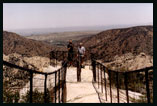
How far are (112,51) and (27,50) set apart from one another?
1050 cm

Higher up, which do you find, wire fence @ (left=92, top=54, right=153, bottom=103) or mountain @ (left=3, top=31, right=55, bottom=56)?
mountain @ (left=3, top=31, right=55, bottom=56)

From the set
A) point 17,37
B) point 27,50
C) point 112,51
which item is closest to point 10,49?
point 27,50

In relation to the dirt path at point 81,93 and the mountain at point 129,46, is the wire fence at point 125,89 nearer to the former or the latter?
the dirt path at point 81,93

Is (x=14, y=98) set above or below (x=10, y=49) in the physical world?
below

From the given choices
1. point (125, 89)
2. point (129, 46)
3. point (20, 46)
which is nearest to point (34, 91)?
point (125, 89)

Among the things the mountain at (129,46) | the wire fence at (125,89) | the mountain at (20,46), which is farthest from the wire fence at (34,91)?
the mountain at (20,46)

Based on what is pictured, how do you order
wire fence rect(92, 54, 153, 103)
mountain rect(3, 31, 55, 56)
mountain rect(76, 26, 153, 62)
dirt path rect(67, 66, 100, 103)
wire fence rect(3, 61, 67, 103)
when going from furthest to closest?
mountain rect(3, 31, 55, 56) → mountain rect(76, 26, 153, 62) → dirt path rect(67, 66, 100, 103) → wire fence rect(3, 61, 67, 103) → wire fence rect(92, 54, 153, 103)

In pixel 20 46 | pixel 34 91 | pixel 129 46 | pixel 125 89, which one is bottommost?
pixel 125 89

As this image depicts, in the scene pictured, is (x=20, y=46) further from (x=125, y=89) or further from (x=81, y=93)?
(x=125, y=89)

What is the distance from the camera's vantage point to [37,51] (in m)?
25.5

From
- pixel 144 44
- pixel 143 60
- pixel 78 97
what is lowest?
pixel 78 97

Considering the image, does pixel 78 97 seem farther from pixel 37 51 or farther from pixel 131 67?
pixel 37 51

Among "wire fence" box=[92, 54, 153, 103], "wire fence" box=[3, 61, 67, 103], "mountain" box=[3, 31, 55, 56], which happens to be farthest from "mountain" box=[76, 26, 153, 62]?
"wire fence" box=[3, 61, 67, 103]

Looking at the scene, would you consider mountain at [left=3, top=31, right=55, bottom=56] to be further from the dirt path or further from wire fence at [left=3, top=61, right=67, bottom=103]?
wire fence at [left=3, top=61, right=67, bottom=103]
